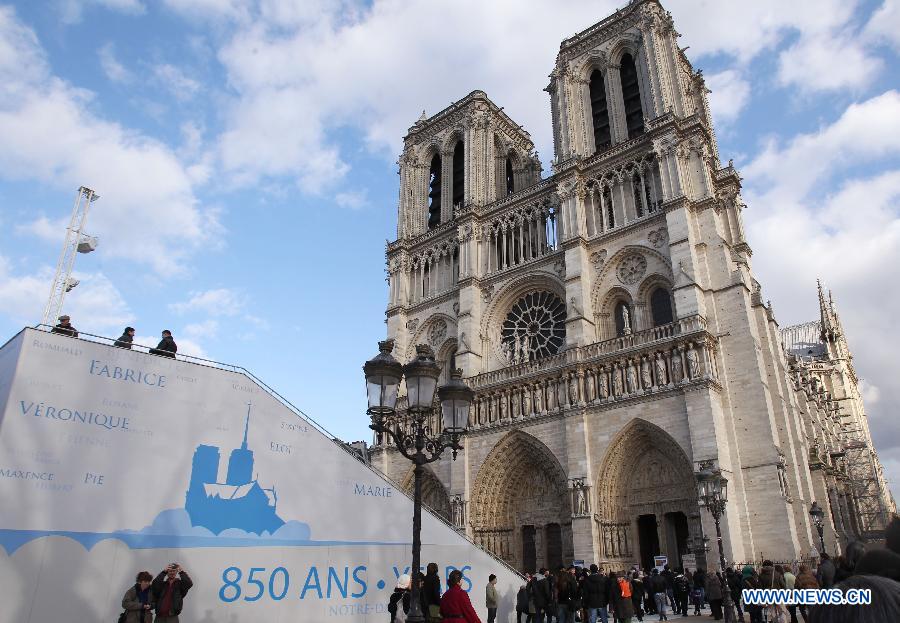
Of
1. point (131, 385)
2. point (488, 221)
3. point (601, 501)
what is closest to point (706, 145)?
point (488, 221)

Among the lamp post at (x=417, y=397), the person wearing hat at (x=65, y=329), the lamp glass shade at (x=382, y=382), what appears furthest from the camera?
the person wearing hat at (x=65, y=329)

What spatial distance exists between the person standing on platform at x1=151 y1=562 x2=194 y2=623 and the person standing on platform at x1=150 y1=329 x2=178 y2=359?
5.23 metres

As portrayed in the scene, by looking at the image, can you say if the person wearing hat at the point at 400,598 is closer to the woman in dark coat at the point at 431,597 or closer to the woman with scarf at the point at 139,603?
the woman in dark coat at the point at 431,597

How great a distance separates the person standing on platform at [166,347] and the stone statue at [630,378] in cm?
1447

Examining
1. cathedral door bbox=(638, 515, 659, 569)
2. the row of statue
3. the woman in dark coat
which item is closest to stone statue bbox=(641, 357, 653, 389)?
the row of statue

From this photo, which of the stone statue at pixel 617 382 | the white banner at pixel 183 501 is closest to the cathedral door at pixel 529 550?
the stone statue at pixel 617 382

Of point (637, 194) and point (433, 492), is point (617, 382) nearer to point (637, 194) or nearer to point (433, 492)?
point (637, 194)

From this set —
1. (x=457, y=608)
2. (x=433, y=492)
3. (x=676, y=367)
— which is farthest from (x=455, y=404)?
(x=433, y=492)

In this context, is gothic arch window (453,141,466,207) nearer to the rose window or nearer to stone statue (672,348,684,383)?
the rose window

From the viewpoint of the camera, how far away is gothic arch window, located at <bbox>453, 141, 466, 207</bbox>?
106ft

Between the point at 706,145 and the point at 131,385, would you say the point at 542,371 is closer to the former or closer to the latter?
the point at 706,145

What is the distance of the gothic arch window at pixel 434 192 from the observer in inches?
1298

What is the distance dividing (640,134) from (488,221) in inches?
301

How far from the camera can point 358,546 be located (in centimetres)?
1270
